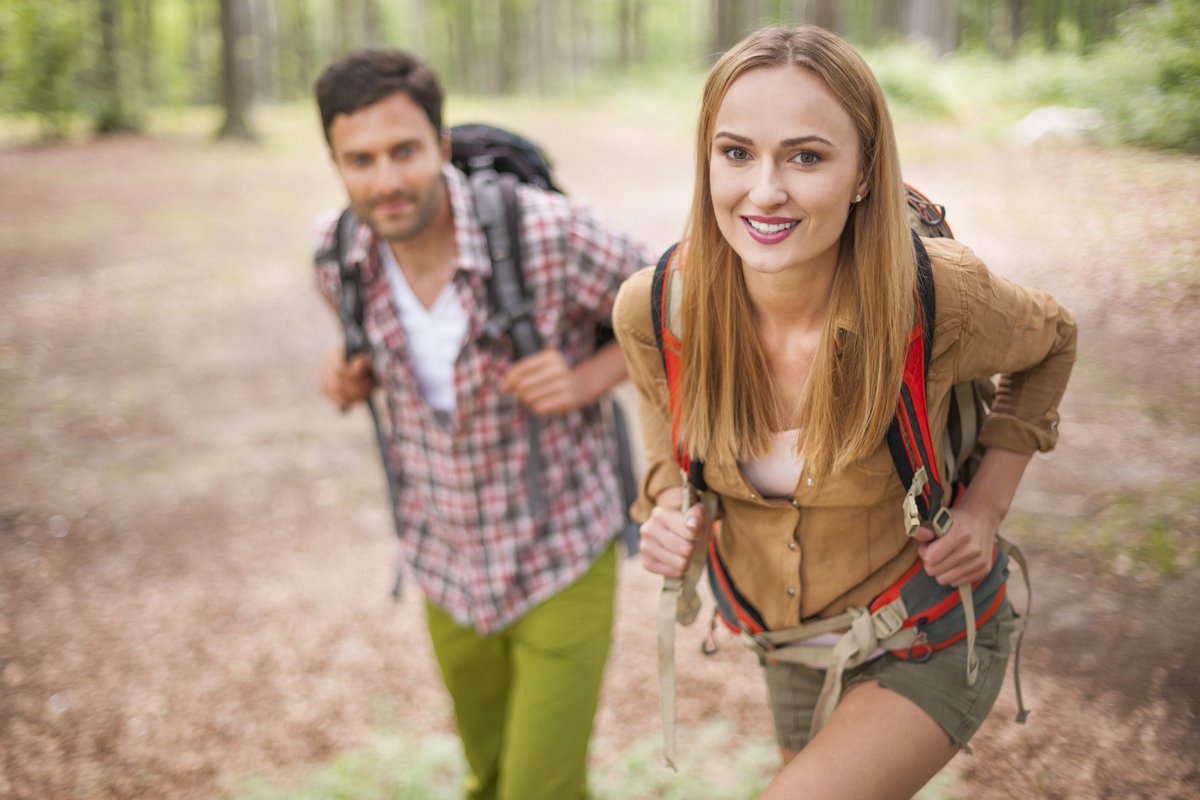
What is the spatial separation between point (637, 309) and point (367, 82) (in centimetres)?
145

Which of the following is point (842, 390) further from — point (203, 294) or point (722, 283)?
point (203, 294)

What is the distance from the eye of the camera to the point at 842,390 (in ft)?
6.66

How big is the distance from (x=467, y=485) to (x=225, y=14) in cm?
1570

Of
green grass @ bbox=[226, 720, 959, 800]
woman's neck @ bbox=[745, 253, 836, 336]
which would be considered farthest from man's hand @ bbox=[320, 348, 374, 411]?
green grass @ bbox=[226, 720, 959, 800]

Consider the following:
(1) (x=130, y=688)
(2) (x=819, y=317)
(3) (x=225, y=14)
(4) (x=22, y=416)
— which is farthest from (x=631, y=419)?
(3) (x=225, y=14)

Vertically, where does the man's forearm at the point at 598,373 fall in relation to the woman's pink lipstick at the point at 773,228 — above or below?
below

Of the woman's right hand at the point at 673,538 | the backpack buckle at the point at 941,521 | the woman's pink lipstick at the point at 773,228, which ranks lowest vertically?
the woman's right hand at the point at 673,538

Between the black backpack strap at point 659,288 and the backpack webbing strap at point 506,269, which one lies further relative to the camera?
the backpack webbing strap at point 506,269

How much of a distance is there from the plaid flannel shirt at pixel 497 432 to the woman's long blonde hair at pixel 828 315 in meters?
1.12

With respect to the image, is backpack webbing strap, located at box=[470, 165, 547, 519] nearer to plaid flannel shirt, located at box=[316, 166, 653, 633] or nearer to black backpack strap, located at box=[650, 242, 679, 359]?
plaid flannel shirt, located at box=[316, 166, 653, 633]

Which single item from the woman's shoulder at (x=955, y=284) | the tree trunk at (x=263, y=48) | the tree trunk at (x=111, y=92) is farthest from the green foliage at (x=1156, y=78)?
the tree trunk at (x=263, y=48)

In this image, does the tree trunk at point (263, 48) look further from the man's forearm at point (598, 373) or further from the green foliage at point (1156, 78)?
the green foliage at point (1156, 78)

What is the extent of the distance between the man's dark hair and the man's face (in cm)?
2

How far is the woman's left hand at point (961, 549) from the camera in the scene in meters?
2.07
